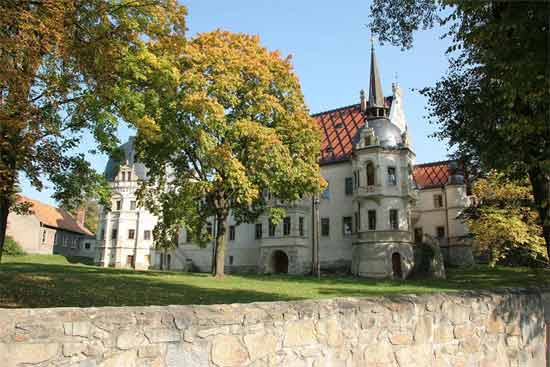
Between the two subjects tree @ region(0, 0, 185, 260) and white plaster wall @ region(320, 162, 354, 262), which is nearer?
tree @ region(0, 0, 185, 260)

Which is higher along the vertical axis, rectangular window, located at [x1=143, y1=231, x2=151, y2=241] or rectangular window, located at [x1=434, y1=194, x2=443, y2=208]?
rectangular window, located at [x1=434, y1=194, x2=443, y2=208]

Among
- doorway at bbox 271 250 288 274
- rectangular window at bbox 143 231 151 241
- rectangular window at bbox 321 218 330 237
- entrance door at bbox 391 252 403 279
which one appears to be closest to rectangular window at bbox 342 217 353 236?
rectangular window at bbox 321 218 330 237

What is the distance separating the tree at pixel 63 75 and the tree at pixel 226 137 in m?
6.74

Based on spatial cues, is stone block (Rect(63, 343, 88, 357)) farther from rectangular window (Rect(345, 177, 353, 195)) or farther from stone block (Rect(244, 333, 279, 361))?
rectangular window (Rect(345, 177, 353, 195))

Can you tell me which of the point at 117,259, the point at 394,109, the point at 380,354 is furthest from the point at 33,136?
the point at 117,259

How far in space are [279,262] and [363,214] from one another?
36.0 ft

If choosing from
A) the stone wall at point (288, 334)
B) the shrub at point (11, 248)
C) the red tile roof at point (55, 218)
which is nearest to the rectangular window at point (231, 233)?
the shrub at point (11, 248)

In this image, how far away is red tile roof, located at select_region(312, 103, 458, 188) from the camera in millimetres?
44688

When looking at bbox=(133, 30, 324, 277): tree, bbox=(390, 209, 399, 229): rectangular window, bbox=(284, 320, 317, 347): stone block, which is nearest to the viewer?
bbox=(284, 320, 317, 347): stone block

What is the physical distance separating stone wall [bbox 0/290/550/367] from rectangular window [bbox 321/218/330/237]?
34.3m

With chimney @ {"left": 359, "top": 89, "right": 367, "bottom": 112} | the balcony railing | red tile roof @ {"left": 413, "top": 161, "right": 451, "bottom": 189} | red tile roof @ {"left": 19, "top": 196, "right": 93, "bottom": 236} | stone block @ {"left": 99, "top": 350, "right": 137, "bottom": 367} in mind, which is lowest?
stone block @ {"left": 99, "top": 350, "right": 137, "bottom": 367}

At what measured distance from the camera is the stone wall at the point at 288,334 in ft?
13.4

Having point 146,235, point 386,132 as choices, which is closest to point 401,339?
point 386,132

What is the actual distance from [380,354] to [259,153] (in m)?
19.5
